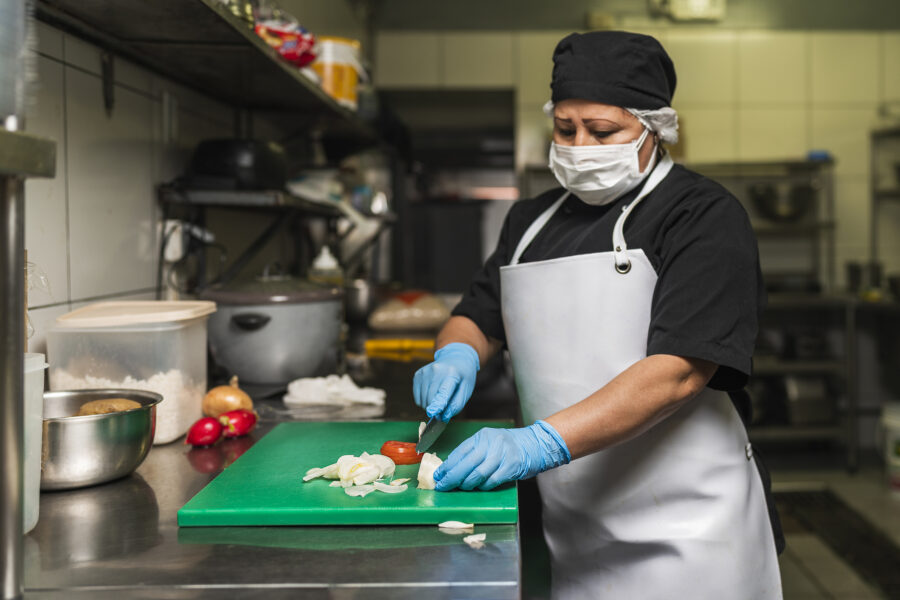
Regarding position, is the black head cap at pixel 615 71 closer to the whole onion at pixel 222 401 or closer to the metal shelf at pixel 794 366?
the whole onion at pixel 222 401

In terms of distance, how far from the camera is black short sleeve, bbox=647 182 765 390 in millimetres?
1173

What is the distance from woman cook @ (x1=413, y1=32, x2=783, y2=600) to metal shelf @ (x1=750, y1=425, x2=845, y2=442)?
314 cm

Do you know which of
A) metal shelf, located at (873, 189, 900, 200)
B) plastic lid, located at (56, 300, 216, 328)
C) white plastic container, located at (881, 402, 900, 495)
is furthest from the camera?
metal shelf, located at (873, 189, 900, 200)

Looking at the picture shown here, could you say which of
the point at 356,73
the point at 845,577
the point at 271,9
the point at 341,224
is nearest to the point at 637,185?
the point at 271,9

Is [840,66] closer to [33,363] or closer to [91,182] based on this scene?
[91,182]

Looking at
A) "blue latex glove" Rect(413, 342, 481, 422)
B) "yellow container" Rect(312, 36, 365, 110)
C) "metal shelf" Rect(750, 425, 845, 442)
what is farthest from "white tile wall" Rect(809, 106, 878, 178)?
"blue latex glove" Rect(413, 342, 481, 422)

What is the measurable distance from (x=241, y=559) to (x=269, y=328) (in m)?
0.93

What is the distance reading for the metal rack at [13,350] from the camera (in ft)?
2.08

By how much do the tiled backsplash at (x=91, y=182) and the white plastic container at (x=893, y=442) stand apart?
3.52 metres

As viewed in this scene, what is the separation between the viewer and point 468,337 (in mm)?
1585

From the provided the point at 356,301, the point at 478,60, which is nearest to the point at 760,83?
the point at 478,60

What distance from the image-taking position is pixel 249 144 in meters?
1.91

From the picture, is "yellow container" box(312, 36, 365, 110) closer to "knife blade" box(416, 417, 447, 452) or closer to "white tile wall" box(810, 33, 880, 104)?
"knife blade" box(416, 417, 447, 452)

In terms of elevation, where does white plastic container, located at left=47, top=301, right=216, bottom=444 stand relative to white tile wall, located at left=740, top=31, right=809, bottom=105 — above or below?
below
